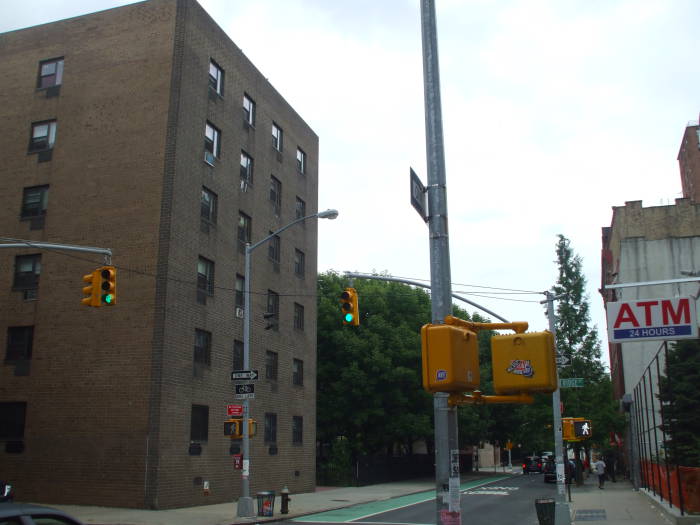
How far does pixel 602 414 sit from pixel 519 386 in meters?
43.0

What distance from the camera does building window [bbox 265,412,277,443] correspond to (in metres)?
33.5

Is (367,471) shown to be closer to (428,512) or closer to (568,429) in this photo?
(428,512)

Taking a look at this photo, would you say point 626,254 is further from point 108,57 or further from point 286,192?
point 108,57

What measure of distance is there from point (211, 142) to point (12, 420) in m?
13.8

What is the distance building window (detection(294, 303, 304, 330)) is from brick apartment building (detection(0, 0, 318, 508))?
3411 millimetres

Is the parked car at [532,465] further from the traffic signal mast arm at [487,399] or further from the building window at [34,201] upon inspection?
the traffic signal mast arm at [487,399]

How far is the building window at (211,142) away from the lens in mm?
30672

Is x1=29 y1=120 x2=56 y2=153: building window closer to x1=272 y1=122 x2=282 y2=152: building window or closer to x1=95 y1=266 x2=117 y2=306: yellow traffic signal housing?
x1=272 y1=122 x2=282 y2=152: building window

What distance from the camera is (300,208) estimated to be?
40219mm

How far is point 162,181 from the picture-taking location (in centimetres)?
2759

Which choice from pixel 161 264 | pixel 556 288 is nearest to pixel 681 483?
pixel 161 264

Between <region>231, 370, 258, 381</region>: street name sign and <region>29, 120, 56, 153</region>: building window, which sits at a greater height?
<region>29, 120, 56, 153</region>: building window

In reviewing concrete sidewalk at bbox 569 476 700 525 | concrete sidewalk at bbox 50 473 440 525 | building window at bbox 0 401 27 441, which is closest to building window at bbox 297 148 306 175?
concrete sidewalk at bbox 50 473 440 525

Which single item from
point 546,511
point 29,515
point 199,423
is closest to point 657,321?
point 546,511
